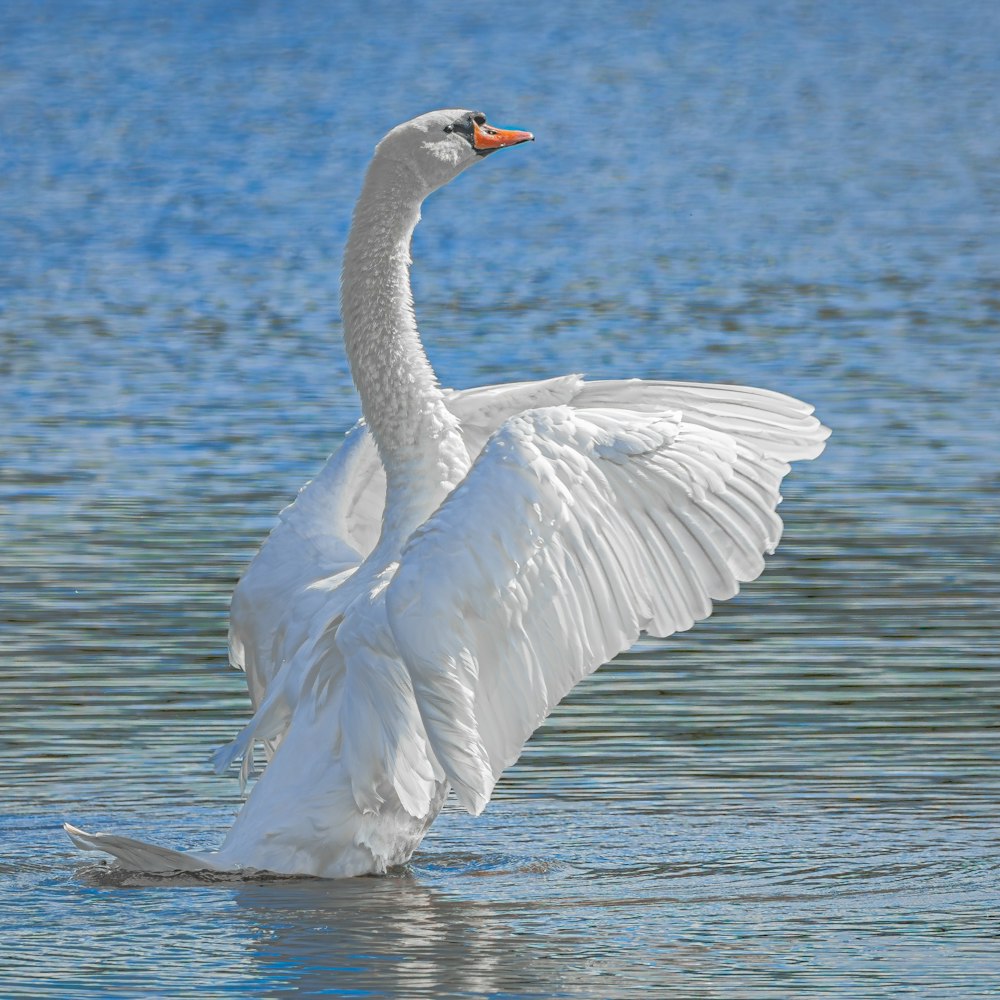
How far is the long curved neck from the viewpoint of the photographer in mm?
9188

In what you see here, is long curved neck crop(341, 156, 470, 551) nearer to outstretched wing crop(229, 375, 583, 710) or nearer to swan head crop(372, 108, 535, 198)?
swan head crop(372, 108, 535, 198)

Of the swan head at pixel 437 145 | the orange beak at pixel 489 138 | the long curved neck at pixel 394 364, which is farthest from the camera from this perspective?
the orange beak at pixel 489 138

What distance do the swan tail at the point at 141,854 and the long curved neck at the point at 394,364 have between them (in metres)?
1.21

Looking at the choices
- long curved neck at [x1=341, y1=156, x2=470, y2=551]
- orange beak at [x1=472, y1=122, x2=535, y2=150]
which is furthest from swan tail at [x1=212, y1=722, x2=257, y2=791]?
orange beak at [x1=472, y1=122, x2=535, y2=150]

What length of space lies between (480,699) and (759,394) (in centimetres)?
147

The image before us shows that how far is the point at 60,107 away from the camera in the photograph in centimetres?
4866

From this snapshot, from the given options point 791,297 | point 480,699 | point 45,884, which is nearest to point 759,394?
point 480,699

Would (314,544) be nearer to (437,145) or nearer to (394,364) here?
(394,364)

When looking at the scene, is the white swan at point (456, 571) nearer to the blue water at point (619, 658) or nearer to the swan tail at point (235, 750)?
the swan tail at point (235, 750)

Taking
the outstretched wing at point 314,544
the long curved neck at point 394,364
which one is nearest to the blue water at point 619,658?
the outstretched wing at point 314,544

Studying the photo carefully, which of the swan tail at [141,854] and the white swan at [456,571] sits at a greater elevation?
the white swan at [456,571]

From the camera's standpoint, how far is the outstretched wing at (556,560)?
819cm

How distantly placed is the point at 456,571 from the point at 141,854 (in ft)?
4.55

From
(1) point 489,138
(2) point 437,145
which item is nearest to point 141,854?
(2) point 437,145
